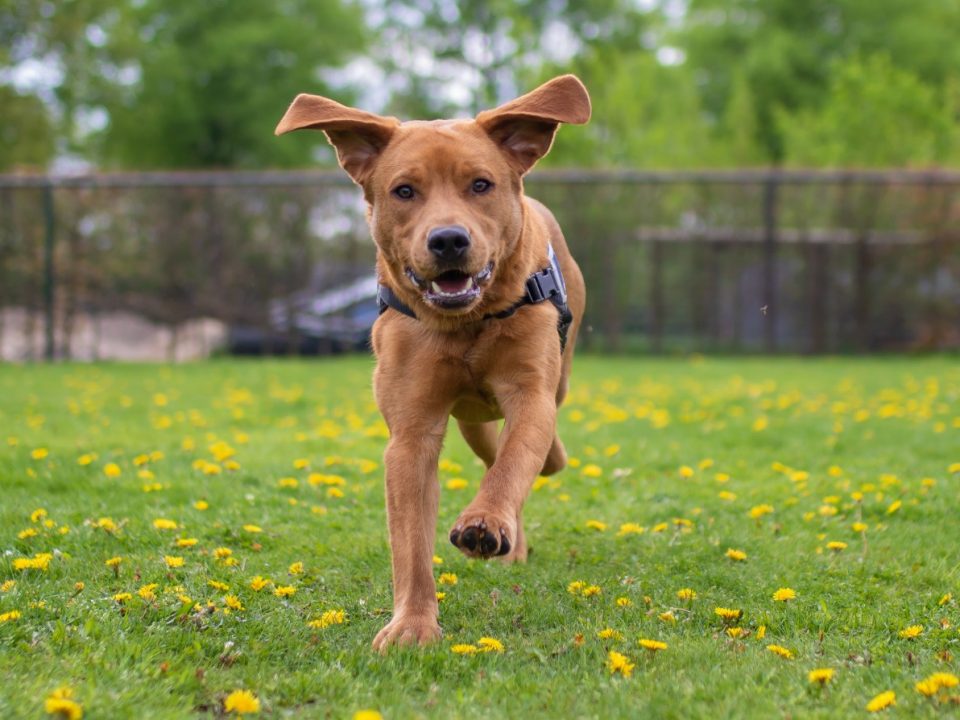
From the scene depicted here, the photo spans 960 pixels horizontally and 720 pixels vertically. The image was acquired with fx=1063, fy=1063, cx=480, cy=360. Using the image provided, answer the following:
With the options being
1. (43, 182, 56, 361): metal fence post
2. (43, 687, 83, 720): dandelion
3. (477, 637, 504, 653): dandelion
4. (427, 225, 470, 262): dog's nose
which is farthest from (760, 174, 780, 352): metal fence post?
(43, 687, 83, 720): dandelion

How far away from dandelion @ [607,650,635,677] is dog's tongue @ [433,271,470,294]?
1383 millimetres

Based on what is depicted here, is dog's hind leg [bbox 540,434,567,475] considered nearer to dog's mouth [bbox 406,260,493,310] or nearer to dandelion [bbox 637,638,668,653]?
dog's mouth [bbox 406,260,493,310]

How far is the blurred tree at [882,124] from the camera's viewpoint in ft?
73.8

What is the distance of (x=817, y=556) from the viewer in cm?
454

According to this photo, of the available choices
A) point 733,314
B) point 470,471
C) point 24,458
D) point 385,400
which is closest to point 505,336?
point 385,400

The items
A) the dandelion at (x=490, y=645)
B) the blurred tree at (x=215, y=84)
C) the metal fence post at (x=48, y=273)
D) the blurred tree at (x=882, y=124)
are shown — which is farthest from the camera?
the blurred tree at (x=215, y=84)

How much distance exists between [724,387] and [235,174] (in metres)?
8.93

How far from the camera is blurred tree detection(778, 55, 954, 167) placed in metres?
22.5

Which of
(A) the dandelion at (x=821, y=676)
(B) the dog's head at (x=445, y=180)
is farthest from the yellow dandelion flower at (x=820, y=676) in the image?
(B) the dog's head at (x=445, y=180)

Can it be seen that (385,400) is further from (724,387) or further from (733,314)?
(733,314)

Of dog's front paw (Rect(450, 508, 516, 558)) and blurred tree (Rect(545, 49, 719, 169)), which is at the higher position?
blurred tree (Rect(545, 49, 719, 169))

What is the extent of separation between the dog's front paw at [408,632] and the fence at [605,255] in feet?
43.4

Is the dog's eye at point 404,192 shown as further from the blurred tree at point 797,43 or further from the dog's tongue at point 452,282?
the blurred tree at point 797,43

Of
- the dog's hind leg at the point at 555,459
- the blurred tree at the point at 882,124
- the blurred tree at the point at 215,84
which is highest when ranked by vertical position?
the blurred tree at the point at 215,84
